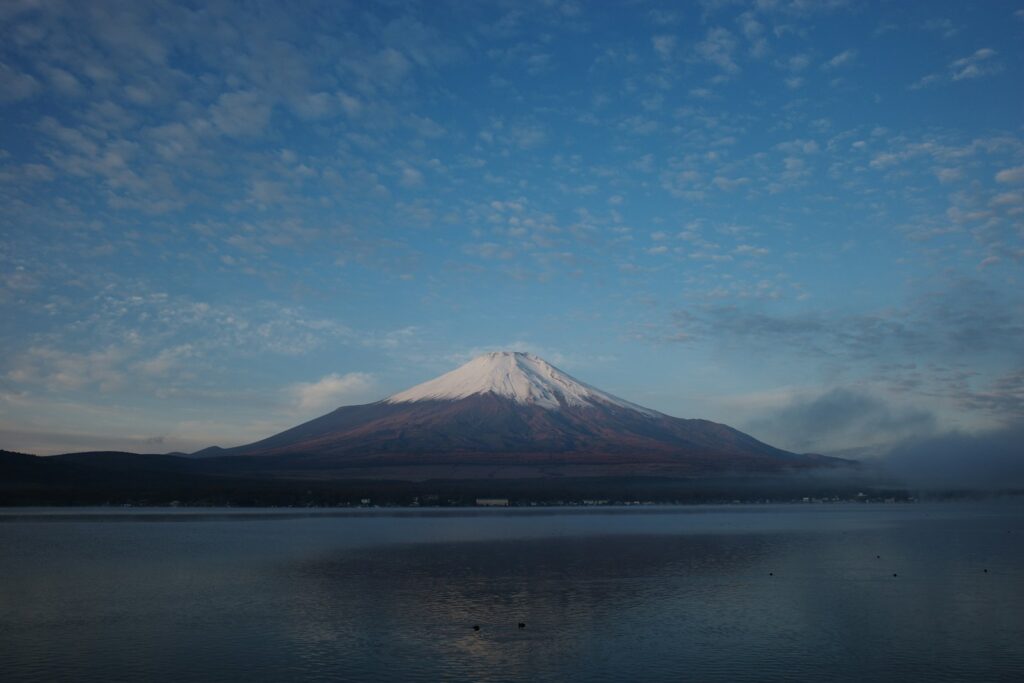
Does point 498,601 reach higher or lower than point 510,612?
higher

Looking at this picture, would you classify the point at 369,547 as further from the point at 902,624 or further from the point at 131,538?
the point at 902,624

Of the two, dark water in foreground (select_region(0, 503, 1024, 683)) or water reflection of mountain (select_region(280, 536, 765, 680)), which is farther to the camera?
water reflection of mountain (select_region(280, 536, 765, 680))

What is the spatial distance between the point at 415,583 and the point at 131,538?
35.3m

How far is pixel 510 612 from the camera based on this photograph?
92.5ft

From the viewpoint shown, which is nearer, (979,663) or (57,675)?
(57,675)

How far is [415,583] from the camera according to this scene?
3581 cm

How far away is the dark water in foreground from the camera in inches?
808

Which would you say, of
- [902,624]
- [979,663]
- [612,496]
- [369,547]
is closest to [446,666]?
[979,663]

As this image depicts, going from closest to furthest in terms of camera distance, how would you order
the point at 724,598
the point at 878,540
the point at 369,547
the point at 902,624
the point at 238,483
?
the point at 902,624 < the point at 724,598 < the point at 369,547 < the point at 878,540 < the point at 238,483

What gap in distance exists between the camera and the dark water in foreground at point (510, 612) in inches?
808

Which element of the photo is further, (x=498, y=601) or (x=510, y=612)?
(x=498, y=601)

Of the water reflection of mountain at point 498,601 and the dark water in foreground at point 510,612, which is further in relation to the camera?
the water reflection of mountain at point 498,601

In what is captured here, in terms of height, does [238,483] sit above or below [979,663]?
above

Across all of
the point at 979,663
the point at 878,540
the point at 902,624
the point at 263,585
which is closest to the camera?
the point at 979,663
